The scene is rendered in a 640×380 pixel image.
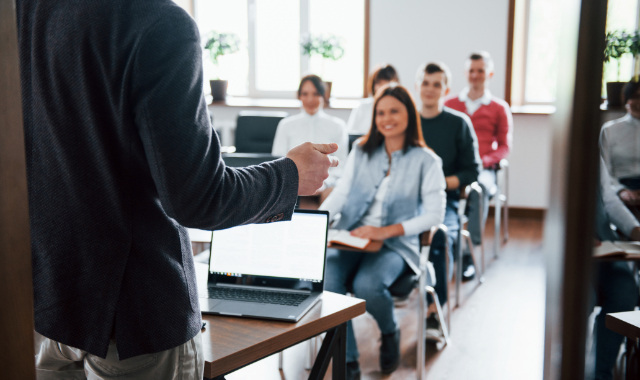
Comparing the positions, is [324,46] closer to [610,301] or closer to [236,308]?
[236,308]

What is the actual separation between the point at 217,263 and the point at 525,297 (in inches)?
99.2

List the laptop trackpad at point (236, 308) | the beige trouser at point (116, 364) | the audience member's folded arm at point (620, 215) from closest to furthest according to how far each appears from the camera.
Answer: the audience member's folded arm at point (620, 215) < the beige trouser at point (116, 364) < the laptop trackpad at point (236, 308)

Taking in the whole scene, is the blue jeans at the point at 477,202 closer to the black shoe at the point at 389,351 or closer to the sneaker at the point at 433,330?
the sneaker at the point at 433,330

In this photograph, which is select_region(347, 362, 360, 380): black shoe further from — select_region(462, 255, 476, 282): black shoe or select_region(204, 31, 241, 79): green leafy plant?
select_region(204, 31, 241, 79): green leafy plant

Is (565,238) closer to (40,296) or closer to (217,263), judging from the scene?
(40,296)

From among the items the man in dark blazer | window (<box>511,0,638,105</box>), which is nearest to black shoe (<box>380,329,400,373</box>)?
the man in dark blazer

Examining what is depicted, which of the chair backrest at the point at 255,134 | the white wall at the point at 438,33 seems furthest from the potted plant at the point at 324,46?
the chair backrest at the point at 255,134

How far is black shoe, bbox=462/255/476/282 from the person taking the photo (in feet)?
12.5

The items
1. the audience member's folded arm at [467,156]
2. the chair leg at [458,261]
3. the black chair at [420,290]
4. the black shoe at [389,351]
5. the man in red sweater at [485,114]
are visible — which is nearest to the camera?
the black chair at [420,290]

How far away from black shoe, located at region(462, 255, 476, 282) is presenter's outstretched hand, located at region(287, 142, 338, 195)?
3127 millimetres

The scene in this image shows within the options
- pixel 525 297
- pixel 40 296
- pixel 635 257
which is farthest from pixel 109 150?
pixel 525 297

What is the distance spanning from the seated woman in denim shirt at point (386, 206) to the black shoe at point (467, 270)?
1.33 m

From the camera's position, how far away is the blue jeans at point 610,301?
46 centimetres

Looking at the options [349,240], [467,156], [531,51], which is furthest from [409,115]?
[531,51]
